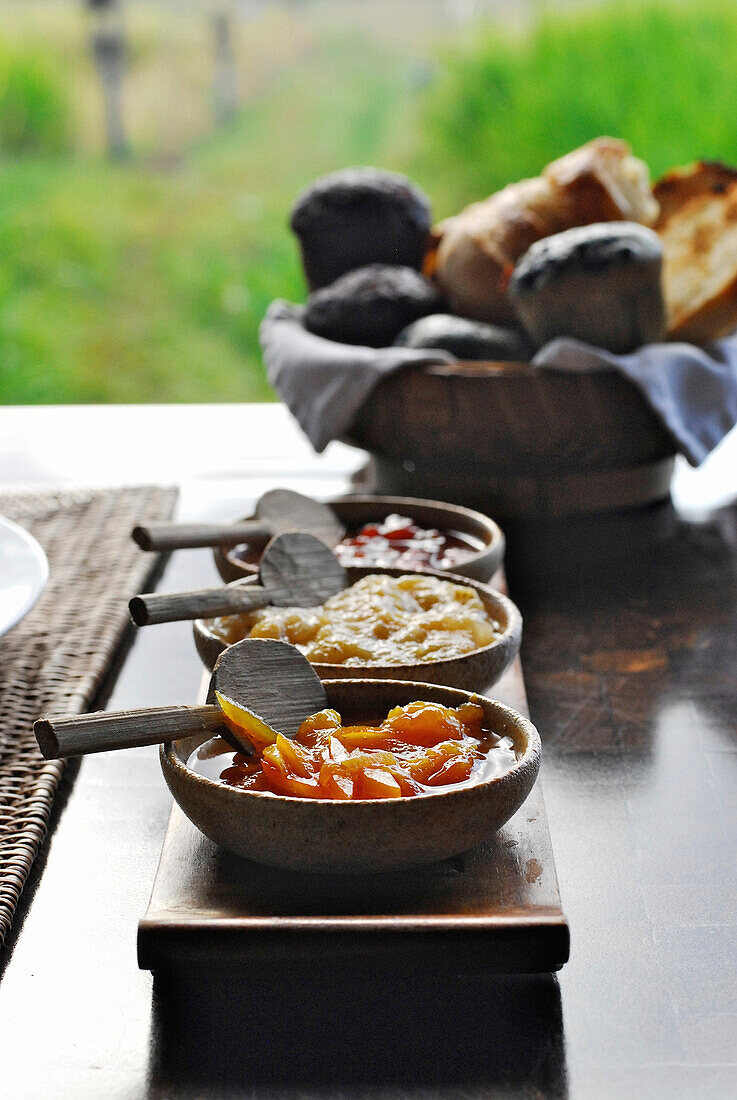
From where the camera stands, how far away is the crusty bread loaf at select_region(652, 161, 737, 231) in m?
1.51

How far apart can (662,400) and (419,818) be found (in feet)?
2.53

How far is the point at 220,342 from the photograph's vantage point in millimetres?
5305

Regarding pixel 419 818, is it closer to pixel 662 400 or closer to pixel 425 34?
pixel 662 400

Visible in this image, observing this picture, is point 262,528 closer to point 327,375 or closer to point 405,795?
point 327,375

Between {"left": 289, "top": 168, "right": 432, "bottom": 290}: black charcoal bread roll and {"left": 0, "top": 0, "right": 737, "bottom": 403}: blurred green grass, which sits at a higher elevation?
{"left": 289, "top": 168, "right": 432, "bottom": 290}: black charcoal bread roll

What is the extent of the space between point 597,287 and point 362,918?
2.85ft

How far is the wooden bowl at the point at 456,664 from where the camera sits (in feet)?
2.55

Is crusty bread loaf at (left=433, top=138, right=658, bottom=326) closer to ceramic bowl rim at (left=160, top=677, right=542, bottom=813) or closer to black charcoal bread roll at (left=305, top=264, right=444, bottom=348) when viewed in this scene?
black charcoal bread roll at (left=305, top=264, right=444, bottom=348)

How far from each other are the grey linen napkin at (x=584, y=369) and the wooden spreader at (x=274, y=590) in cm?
40

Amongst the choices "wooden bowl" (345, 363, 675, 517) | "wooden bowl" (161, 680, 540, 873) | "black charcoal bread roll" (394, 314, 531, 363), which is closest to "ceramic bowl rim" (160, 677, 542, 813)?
"wooden bowl" (161, 680, 540, 873)

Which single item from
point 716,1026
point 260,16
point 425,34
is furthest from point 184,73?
point 716,1026

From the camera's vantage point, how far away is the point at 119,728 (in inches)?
25.5

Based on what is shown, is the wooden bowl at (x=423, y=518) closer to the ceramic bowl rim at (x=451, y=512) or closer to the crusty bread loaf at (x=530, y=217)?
the ceramic bowl rim at (x=451, y=512)

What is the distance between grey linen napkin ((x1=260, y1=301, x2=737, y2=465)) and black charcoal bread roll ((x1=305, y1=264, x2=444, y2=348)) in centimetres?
6
